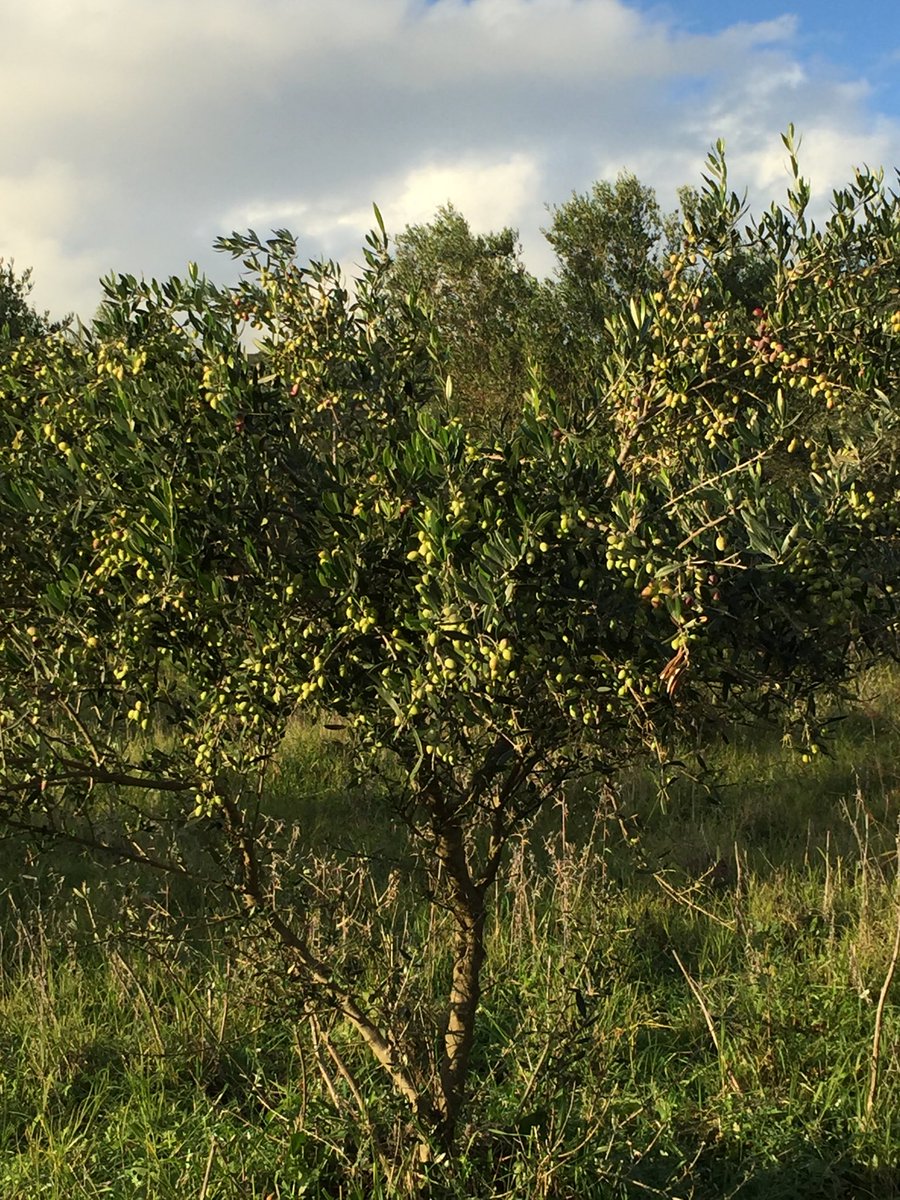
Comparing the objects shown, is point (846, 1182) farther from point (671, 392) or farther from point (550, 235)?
point (550, 235)

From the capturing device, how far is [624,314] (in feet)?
13.0

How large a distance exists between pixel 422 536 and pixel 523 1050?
3393 millimetres

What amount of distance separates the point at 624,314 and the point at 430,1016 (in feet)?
10.3

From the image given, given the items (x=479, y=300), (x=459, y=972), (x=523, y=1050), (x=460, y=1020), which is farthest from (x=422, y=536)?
(x=479, y=300)

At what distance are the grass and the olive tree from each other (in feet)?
1.80

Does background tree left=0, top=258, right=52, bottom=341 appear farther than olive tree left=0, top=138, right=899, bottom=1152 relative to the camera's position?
Yes

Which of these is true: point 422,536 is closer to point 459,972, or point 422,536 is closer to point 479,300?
point 459,972

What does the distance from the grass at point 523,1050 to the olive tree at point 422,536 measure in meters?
0.55

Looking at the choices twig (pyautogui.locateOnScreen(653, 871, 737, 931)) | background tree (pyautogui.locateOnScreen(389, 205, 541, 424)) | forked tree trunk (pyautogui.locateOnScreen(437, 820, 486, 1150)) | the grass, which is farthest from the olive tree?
background tree (pyautogui.locateOnScreen(389, 205, 541, 424))

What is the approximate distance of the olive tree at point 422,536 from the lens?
2904 mm

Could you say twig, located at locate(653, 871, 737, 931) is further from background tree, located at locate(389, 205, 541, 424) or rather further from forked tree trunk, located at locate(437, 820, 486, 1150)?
background tree, located at locate(389, 205, 541, 424)

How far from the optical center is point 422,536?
284 centimetres

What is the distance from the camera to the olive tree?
290cm

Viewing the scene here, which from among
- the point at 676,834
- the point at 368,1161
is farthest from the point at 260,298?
the point at 676,834
